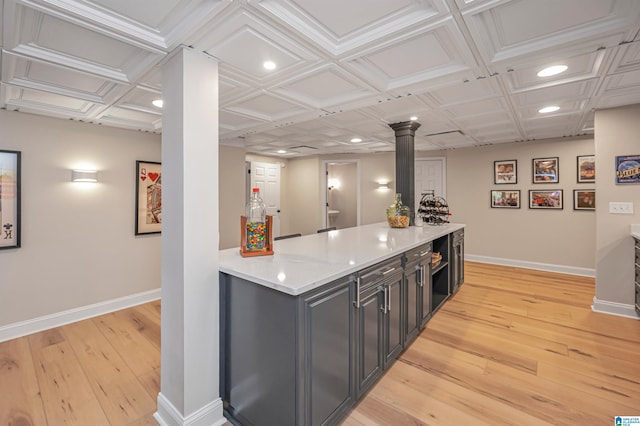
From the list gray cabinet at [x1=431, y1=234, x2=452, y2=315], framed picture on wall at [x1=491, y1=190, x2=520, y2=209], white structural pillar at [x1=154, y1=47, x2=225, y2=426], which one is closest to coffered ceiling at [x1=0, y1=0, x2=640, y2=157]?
white structural pillar at [x1=154, y1=47, x2=225, y2=426]

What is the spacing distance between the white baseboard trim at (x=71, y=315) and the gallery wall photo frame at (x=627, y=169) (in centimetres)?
586

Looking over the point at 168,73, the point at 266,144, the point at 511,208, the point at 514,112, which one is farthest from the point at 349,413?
the point at 511,208

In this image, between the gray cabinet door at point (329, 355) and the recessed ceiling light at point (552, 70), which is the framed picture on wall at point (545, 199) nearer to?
the recessed ceiling light at point (552, 70)

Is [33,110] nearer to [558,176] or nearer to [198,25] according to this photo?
[198,25]

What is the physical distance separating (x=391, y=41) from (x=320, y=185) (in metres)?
5.43

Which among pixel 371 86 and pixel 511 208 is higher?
pixel 371 86

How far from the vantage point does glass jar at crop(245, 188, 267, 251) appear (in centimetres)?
215

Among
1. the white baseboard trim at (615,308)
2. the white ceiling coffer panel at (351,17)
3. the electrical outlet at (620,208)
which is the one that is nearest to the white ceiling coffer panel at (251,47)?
the white ceiling coffer panel at (351,17)

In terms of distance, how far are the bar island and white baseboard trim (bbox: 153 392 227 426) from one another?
7 cm

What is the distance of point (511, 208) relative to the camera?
563cm

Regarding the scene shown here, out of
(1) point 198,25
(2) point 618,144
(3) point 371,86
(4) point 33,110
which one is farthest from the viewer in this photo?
(2) point 618,144

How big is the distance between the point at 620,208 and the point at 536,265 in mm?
2369

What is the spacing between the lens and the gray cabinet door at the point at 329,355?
1525 millimetres

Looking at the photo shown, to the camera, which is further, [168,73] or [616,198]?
[616,198]
